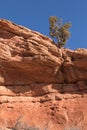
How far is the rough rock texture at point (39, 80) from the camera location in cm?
2855

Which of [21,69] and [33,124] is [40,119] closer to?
[33,124]

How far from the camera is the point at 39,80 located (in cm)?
3034

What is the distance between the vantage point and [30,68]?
2948 centimetres

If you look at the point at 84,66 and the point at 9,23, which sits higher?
the point at 9,23

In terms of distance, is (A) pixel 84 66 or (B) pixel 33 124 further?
(A) pixel 84 66

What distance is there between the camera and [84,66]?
29797 mm

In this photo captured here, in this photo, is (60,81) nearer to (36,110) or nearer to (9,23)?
(36,110)

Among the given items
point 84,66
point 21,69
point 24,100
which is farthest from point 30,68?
point 84,66

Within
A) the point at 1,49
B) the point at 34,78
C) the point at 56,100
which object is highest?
the point at 1,49

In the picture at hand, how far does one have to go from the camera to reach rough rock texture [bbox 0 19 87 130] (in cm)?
2855

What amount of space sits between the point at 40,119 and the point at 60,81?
3999 millimetres

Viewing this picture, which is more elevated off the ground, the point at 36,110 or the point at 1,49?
the point at 1,49

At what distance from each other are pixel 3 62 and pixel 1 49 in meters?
1.09

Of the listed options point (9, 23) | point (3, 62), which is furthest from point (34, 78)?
point (9, 23)
